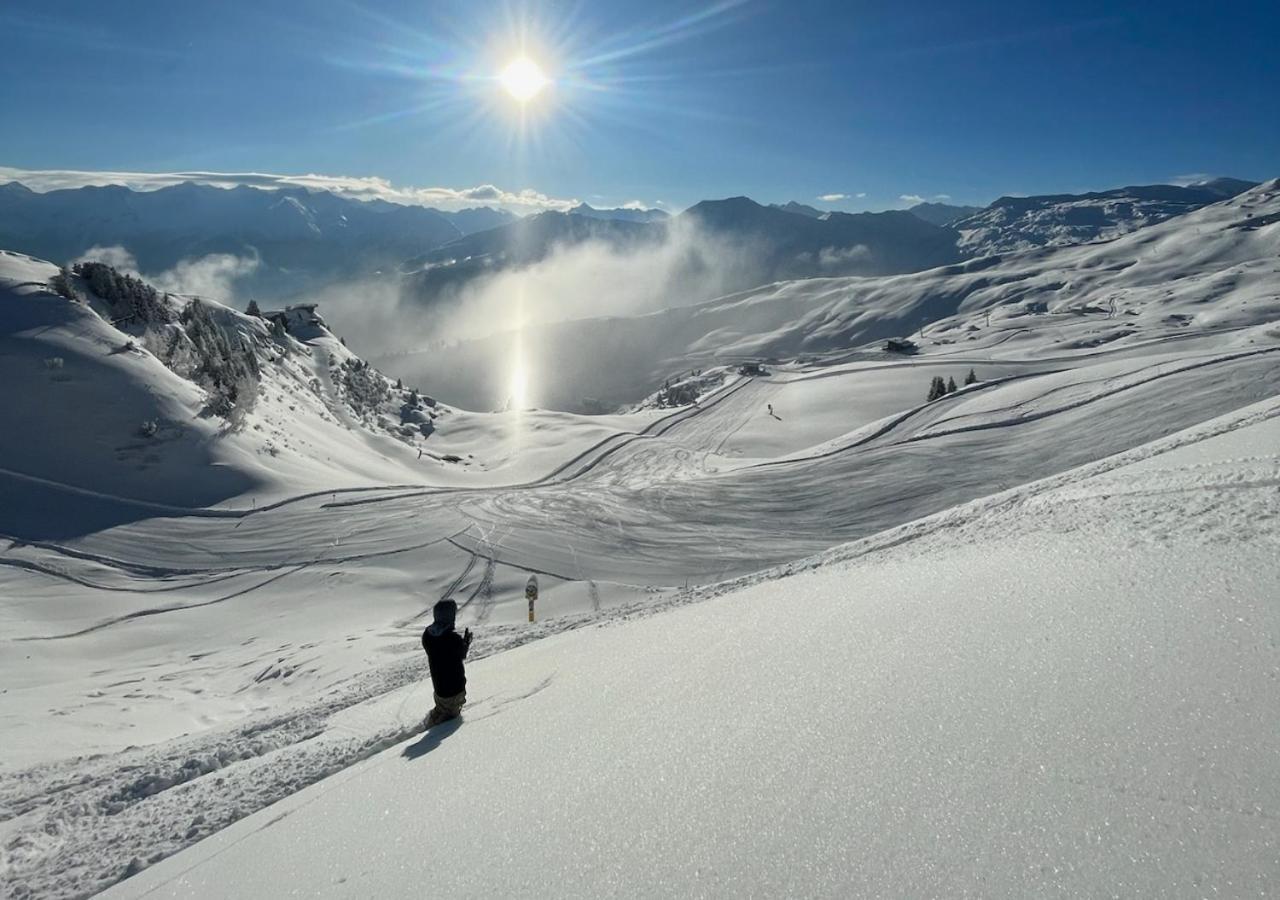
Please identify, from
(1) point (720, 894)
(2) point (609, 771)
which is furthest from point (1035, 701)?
(2) point (609, 771)

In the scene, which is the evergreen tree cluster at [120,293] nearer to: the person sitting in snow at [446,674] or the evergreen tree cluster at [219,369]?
the evergreen tree cluster at [219,369]

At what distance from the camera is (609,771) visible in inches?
139

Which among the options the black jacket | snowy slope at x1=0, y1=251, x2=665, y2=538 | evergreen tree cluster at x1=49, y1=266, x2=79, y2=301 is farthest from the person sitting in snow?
evergreen tree cluster at x1=49, y1=266, x2=79, y2=301

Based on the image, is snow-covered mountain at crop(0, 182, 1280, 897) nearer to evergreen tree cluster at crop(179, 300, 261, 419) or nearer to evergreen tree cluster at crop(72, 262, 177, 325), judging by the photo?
evergreen tree cluster at crop(179, 300, 261, 419)

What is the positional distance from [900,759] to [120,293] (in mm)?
51880

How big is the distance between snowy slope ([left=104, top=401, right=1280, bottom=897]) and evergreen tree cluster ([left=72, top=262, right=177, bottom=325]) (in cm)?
4594

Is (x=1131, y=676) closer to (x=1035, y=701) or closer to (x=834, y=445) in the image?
(x=1035, y=701)

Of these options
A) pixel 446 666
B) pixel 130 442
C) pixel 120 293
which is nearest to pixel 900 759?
pixel 446 666

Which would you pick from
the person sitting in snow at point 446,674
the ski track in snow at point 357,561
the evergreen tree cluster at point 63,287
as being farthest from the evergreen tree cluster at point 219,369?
the person sitting in snow at point 446,674

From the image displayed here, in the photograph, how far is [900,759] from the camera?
2.84 metres

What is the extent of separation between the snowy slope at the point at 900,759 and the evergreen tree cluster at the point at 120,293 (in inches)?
1809

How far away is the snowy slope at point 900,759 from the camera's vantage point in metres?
2.21

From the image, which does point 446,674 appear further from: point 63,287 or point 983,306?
point 983,306

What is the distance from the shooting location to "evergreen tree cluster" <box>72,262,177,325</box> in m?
38.8
